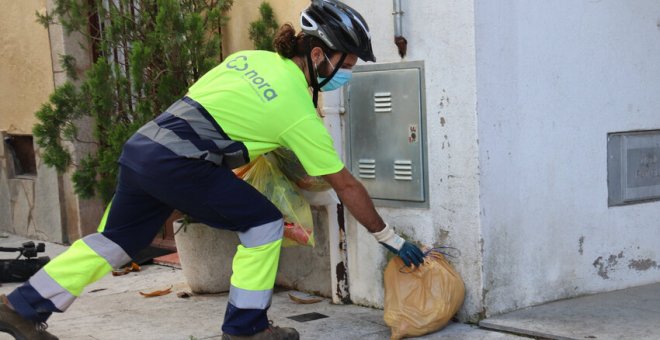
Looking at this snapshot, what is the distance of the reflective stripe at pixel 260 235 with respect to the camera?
373 cm

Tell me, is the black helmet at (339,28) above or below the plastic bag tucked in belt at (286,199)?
above

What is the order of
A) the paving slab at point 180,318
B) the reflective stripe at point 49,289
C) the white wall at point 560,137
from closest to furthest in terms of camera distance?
the reflective stripe at point 49,289, the white wall at point 560,137, the paving slab at point 180,318

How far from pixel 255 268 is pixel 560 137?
175 cm

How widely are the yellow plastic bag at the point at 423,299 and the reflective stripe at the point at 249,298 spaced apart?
74 centimetres

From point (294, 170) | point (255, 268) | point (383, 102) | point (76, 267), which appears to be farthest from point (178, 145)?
point (383, 102)

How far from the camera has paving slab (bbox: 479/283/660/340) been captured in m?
4.00

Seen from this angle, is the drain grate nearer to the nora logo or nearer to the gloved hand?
the gloved hand

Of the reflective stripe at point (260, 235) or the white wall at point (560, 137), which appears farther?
the white wall at point (560, 137)

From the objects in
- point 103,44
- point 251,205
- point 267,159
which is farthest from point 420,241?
point 103,44

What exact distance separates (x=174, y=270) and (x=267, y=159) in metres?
2.17

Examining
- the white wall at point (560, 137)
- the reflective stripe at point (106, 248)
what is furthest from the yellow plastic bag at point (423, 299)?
the reflective stripe at point (106, 248)

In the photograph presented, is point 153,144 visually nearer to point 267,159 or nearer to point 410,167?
point 267,159

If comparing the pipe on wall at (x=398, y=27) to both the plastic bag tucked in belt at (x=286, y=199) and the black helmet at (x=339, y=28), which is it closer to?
the black helmet at (x=339, y=28)

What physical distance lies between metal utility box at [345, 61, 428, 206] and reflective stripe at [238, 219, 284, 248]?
3.33ft
